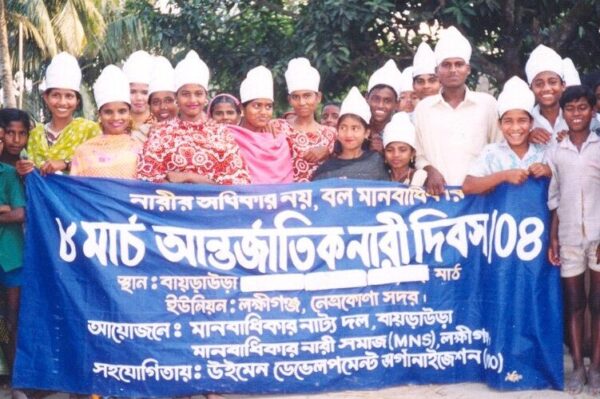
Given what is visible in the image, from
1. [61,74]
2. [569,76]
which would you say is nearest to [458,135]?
[569,76]

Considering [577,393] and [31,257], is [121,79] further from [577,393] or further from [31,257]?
[577,393]

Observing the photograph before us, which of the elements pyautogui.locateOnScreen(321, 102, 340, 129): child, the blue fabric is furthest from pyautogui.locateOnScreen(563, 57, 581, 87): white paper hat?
the blue fabric

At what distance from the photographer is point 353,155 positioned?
5762 mm

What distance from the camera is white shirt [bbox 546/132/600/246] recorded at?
5230 millimetres

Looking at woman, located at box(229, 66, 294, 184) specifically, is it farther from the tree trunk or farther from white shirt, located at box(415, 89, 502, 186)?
the tree trunk

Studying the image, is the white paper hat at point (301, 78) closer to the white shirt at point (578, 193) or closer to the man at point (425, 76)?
the man at point (425, 76)

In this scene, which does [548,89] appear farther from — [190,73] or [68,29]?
[68,29]

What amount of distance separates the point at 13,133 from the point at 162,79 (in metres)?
1.37

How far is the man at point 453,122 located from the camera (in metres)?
5.84

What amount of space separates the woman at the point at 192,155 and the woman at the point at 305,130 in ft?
1.87

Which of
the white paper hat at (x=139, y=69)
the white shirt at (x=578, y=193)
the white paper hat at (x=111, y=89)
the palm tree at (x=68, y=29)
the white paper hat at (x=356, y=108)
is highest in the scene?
the palm tree at (x=68, y=29)

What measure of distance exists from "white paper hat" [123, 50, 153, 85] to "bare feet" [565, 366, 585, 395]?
12.9 ft

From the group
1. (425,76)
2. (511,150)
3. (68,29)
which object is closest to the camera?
(511,150)

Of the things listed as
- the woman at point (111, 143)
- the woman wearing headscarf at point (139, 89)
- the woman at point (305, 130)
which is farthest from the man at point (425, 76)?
the woman at point (111, 143)
